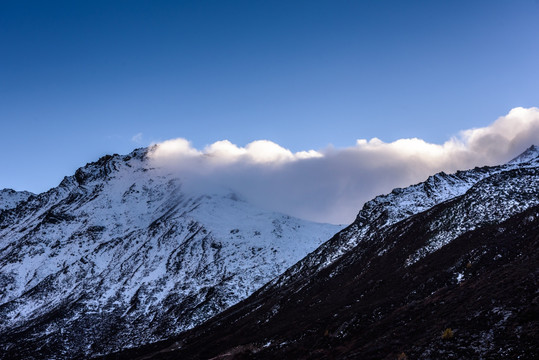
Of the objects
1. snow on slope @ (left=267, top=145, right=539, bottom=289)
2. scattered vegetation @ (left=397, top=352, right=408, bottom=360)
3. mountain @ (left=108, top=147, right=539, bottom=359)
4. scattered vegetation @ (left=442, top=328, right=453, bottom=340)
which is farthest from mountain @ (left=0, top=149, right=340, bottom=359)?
scattered vegetation @ (left=442, top=328, right=453, bottom=340)

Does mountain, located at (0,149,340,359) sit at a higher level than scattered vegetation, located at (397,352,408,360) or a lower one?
higher

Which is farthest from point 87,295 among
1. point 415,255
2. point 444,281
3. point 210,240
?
point 444,281

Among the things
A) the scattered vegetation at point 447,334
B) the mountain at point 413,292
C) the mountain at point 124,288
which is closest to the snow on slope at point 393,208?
the mountain at point 413,292

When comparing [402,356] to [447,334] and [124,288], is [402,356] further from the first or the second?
[124,288]

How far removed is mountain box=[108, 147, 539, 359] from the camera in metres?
27.1

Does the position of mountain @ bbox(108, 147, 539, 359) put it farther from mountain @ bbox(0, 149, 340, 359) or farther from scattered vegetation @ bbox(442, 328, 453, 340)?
mountain @ bbox(0, 149, 340, 359)

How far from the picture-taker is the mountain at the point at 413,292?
88.8 ft

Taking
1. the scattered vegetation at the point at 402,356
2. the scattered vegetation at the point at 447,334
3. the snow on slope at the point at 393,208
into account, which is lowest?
the scattered vegetation at the point at 402,356

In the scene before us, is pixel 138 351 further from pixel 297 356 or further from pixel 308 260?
pixel 297 356

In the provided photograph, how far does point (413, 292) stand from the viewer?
49.6 metres

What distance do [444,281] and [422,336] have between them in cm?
2103

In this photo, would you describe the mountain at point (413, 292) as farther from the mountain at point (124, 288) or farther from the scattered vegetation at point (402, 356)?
the mountain at point (124, 288)

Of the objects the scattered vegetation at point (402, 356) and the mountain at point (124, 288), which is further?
the mountain at point (124, 288)

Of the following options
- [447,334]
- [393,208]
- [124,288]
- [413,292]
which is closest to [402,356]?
[447,334]
